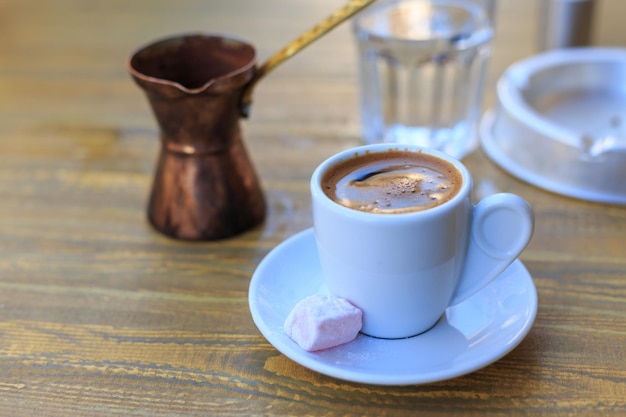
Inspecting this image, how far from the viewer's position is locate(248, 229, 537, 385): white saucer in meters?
0.53

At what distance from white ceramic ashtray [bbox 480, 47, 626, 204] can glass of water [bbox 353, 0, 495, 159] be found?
42 mm

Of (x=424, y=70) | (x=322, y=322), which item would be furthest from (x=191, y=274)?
(x=424, y=70)

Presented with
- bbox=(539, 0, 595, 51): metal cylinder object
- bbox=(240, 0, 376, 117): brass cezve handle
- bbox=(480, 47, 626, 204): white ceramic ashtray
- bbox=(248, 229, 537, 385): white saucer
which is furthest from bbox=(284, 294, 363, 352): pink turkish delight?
bbox=(539, 0, 595, 51): metal cylinder object

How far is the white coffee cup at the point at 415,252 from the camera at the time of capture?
55cm

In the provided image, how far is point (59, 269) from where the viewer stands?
0.76 m

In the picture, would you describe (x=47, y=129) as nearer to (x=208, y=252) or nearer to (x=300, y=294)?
(x=208, y=252)

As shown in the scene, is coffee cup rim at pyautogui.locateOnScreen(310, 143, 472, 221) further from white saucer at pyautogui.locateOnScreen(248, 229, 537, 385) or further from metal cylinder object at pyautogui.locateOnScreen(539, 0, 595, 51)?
metal cylinder object at pyautogui.locateOnScreen(539, 0, 595, 51)

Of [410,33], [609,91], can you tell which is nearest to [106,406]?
[410,33]

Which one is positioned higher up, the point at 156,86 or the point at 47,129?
the point at 156,86

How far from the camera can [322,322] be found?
56cm

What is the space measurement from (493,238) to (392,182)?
0.31 ft

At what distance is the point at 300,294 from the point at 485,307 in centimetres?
16

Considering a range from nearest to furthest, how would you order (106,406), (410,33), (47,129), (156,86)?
(106,406) → (156,86) → (410,33) → (47,129)

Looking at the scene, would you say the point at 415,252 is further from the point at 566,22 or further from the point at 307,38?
the point at 566,22
